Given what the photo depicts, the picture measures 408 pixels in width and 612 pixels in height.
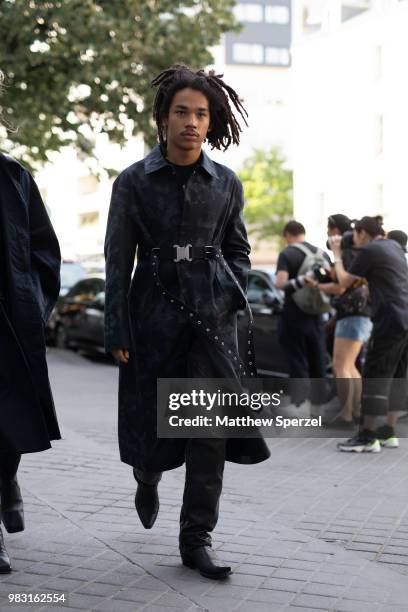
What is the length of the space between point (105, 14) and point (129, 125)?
213cm

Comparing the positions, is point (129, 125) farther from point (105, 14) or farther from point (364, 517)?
point (364, 517)

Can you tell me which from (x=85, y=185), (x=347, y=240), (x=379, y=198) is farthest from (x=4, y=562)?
(x=85, y=185)

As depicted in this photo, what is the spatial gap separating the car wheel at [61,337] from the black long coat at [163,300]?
1464 cm

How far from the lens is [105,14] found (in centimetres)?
1655

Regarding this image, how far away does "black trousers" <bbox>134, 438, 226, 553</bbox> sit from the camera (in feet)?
14.6

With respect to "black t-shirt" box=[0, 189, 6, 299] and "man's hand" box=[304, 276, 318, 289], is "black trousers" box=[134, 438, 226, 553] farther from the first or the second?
"man's hand" box=[304, 276, 318, 289]

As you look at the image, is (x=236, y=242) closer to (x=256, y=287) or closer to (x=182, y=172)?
(x=182, y=172)

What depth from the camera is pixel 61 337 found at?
1953 cm

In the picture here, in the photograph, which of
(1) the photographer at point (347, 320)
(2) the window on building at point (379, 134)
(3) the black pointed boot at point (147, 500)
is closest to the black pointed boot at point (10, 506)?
(3) the black pointed boot at point (147, 500)

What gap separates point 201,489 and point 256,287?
8447mm

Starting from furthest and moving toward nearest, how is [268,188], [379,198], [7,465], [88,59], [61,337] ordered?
[268,188] → [379,198] → [61,337] → [88,59] → [7,465]

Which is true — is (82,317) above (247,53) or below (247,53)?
below

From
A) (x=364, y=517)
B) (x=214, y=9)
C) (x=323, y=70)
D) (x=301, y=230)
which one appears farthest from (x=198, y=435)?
(x=323, y=70)

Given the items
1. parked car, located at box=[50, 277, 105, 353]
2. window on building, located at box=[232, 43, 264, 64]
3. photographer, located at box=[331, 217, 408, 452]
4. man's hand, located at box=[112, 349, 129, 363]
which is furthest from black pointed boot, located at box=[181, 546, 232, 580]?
window on building, located at box=[232, 43, 264, 64]
